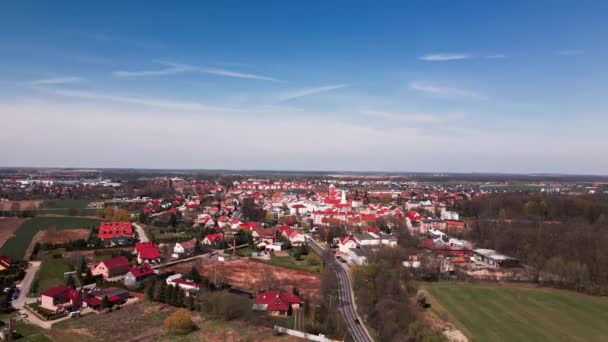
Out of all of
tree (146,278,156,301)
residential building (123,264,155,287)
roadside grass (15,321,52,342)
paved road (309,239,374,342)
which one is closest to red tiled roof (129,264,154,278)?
residential building (123,264,155,287)

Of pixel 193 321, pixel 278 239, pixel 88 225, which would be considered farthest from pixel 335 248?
pixel 88 225

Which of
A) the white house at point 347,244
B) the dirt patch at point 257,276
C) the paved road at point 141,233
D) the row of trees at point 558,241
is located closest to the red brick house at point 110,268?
the dirt patch at point 257,276

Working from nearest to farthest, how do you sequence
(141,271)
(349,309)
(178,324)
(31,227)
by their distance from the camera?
(178,324) < (349,309) < (141,271) < (31,227)

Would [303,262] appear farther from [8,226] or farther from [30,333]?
[8,226]

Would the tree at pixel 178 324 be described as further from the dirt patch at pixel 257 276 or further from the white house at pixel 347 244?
the white house at pixel 347 244

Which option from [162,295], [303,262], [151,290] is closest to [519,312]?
[303,262]

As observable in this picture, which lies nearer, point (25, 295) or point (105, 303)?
point (105, 303)

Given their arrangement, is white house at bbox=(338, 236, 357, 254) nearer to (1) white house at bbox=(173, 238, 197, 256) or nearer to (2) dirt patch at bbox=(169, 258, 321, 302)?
(2) dirt patch at bbox=(169, 258, 321, 302)
